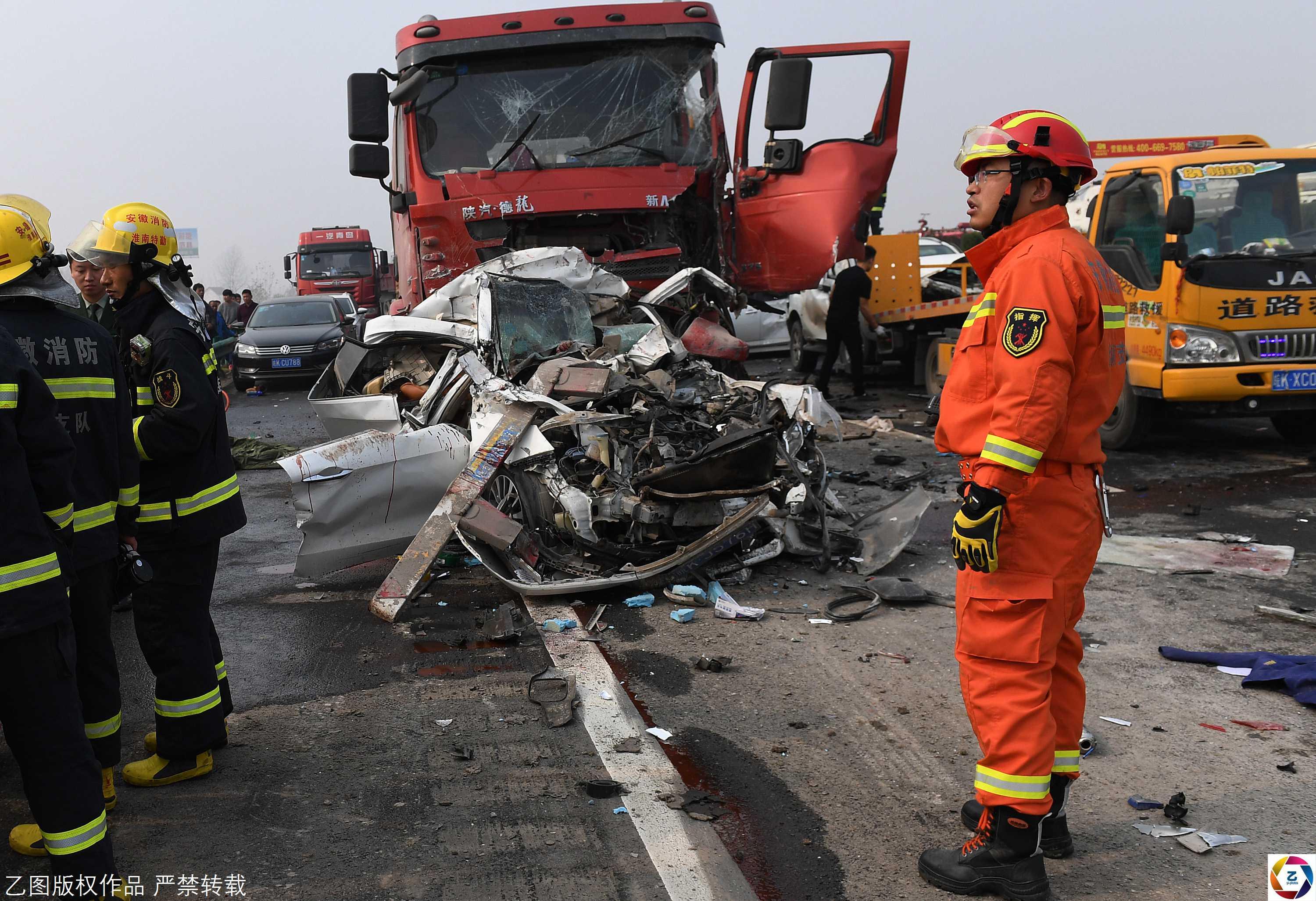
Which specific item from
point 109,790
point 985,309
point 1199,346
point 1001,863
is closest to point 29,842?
point 109,790

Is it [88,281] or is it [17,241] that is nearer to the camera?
[17,241]

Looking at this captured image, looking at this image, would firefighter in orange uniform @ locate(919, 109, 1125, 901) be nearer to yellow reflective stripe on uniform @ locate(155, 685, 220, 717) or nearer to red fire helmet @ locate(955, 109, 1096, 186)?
red fire helmet @ locate(955, 109, 1096, 186)

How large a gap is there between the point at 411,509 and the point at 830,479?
4.01 m

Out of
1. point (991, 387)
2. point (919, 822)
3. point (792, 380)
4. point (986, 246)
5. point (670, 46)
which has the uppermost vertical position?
point (670, 46)

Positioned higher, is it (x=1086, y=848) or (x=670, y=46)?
(x=670, y=46)

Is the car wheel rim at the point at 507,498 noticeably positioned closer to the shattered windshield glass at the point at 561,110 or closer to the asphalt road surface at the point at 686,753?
the asphalt road surface at the point at 686,753

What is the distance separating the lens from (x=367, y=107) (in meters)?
7.95

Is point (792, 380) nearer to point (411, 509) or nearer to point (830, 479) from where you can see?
point (830, 479)

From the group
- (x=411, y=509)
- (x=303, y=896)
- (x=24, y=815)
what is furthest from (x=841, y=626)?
(x=24, y=815)

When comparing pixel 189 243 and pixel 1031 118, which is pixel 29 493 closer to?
pixel 1031 118

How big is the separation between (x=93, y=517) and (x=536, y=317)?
13.2ft

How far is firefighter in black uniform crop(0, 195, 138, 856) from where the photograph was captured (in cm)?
303

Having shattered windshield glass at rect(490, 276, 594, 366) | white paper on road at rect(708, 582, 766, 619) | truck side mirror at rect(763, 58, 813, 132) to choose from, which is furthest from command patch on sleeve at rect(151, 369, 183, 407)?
truck side mirror at rect(763, 58, 813, 132)

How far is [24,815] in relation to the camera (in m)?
3.39
